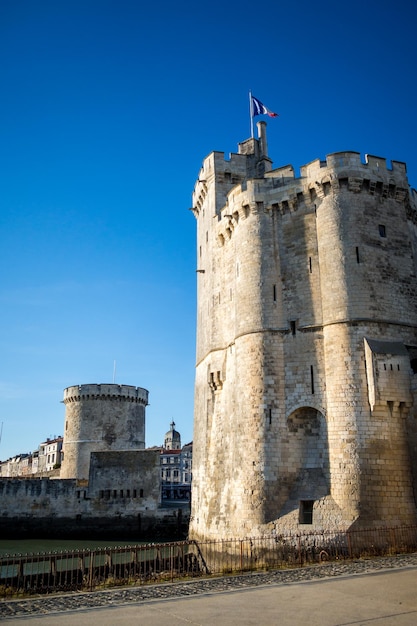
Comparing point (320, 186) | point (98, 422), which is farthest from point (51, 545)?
point (320, 186)

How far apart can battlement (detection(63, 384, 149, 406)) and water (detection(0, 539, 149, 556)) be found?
13146 mm

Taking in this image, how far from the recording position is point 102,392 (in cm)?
4266

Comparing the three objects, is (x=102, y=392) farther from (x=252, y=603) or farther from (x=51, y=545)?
(x=252, y=603)

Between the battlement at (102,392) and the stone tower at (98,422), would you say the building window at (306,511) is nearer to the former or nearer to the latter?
the stone tower at (98,422)

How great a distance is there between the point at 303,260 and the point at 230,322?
453cm

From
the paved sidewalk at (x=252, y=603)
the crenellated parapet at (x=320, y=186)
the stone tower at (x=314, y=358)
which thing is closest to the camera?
the paved sidewalk at (x=252, y=603)

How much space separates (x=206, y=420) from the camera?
79.2ft

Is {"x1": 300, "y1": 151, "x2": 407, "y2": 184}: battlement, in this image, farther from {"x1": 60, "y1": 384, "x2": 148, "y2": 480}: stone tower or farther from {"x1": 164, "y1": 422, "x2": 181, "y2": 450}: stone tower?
{"x1": 164, "y1": 422, "x2": 181, "y2": 450}: stone tower

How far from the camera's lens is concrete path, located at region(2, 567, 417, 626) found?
830cm

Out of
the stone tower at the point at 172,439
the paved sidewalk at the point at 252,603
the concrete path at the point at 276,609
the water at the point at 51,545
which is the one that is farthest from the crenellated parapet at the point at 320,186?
the stone tower at the point at 172,439

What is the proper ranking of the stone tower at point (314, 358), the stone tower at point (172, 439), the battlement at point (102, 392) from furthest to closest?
the stone tower at point (172, 439)
the battlement at point (102, 392)
the stone tower at point (314, 358)

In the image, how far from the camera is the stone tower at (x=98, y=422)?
41.2m

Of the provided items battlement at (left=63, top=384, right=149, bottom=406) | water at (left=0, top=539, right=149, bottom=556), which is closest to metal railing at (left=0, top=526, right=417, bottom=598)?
water at (left=0, top=539, right=149, bottom=556)

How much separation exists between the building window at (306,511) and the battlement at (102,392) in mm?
27149
